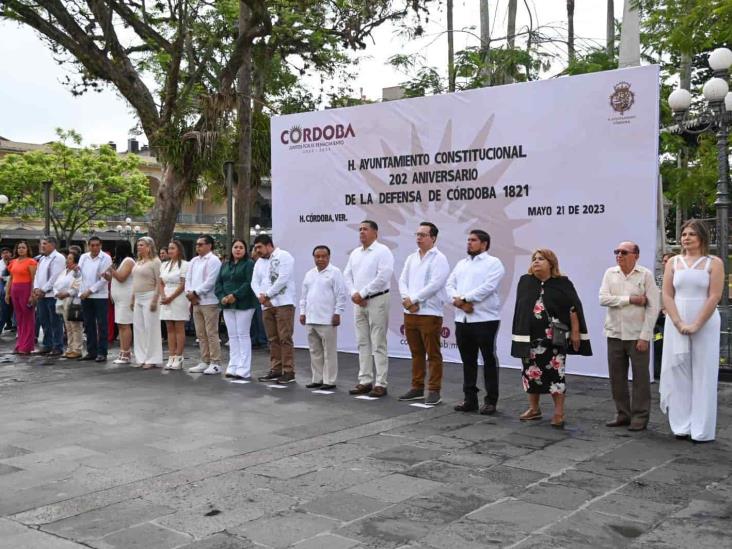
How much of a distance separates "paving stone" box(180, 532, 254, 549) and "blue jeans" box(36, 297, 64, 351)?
901 cm

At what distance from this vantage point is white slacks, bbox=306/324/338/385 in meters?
9.23

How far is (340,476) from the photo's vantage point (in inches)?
216

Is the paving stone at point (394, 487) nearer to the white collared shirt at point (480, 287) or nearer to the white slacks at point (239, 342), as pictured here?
the white collared shirt at point (480, 287)

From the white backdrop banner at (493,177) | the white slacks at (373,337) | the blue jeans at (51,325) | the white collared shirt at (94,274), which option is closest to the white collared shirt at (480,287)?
the white slacks at (373,337)

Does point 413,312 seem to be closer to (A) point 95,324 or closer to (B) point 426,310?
(B) point 426,310

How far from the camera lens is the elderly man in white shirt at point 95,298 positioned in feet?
37.5

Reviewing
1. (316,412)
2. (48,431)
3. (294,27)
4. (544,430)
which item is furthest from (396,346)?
(294,27)

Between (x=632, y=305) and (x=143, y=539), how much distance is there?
15.0 feet

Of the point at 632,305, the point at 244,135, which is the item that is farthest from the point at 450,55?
the point at 632,305

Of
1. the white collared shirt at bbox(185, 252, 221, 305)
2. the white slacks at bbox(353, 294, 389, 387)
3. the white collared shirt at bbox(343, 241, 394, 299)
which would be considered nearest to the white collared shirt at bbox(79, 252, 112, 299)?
the white collared shirt at bbox(185, 252, 221, 305)

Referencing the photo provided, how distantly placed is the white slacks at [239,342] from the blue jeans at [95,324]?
2.45 m

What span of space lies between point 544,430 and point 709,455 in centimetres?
135

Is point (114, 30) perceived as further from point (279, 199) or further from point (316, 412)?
point (316, 412)

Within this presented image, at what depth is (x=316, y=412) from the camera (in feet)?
25.8
